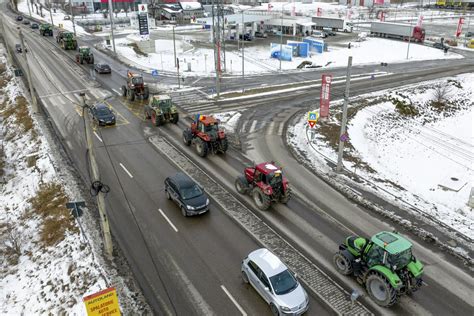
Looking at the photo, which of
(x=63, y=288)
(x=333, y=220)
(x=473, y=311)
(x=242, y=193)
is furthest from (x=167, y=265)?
(x=473, y=311)

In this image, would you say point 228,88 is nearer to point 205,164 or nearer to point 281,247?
point 205,164

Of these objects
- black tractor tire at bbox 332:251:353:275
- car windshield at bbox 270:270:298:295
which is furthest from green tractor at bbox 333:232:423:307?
car windshield at bbox 270:270:298:295

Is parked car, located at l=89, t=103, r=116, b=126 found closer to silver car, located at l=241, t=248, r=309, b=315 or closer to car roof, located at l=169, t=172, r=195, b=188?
car roof, located at l=169, t=172, r=195, b=188

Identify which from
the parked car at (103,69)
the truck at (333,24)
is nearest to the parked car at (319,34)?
the truck at (333,24)

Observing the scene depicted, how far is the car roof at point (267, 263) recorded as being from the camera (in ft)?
47.1

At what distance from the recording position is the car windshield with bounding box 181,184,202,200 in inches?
790

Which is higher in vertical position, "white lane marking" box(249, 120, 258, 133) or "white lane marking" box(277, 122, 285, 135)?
"white lane marking" box(249, 120, 258, 133)

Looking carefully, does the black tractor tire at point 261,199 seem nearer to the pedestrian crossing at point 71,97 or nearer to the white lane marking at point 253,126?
the white lane marking at point 253,126

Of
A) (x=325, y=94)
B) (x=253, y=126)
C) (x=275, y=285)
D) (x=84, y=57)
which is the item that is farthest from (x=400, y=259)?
(x=84, y=57)

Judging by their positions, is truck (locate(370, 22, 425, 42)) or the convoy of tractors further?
truck (locate(370, 22, 425, 42))

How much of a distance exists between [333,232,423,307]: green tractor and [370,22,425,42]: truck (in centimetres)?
7600

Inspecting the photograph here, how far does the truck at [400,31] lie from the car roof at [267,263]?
7787 cm

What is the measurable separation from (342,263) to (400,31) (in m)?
81.5

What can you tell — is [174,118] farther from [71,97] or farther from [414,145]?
[414,145]
